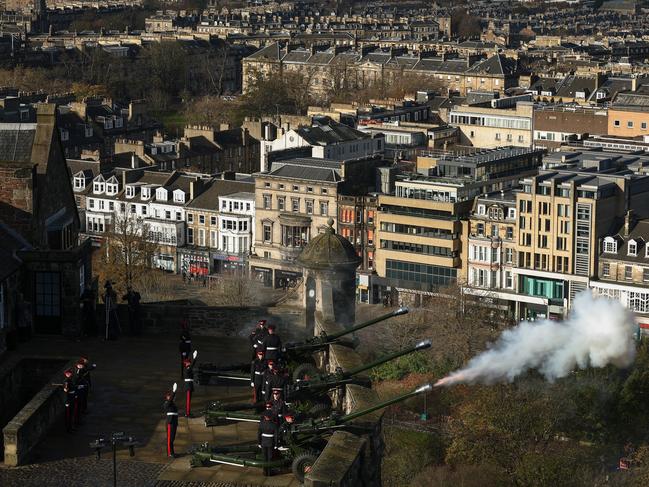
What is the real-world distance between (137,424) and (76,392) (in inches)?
31.3

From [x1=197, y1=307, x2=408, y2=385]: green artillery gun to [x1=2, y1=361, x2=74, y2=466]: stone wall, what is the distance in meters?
1.87

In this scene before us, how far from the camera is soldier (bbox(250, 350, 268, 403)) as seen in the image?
20.4m

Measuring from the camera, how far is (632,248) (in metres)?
86.2

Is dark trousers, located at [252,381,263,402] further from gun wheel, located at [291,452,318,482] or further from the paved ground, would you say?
gun wheel, located at [291,452,318,482]

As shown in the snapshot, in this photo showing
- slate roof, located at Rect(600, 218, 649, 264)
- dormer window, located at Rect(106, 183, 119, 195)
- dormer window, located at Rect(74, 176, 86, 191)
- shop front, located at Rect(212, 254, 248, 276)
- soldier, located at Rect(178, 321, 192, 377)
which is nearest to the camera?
soldier, located at Rect(178, 321, 192, 377)

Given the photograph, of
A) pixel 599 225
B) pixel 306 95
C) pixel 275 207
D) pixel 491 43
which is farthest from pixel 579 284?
pixel 491 43

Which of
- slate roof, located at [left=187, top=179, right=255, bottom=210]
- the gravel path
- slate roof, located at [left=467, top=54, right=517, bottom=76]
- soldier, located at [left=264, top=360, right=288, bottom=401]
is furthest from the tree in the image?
the gravel path

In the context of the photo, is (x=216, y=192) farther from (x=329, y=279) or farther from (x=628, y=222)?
(x=329, y=279)

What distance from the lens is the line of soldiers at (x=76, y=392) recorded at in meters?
19.5

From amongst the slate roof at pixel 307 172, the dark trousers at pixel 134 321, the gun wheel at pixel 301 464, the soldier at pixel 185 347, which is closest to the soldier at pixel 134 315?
the dark trousers at pixel 134 321

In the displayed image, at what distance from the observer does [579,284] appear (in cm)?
8744

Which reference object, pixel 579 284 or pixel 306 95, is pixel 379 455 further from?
pixel 306 95

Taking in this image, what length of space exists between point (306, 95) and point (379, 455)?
493 ft

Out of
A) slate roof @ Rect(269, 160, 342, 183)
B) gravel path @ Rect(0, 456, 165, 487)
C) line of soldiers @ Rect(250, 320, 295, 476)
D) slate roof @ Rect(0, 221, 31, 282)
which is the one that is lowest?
slate roof @ Rect(269, 160, 342, 183)
